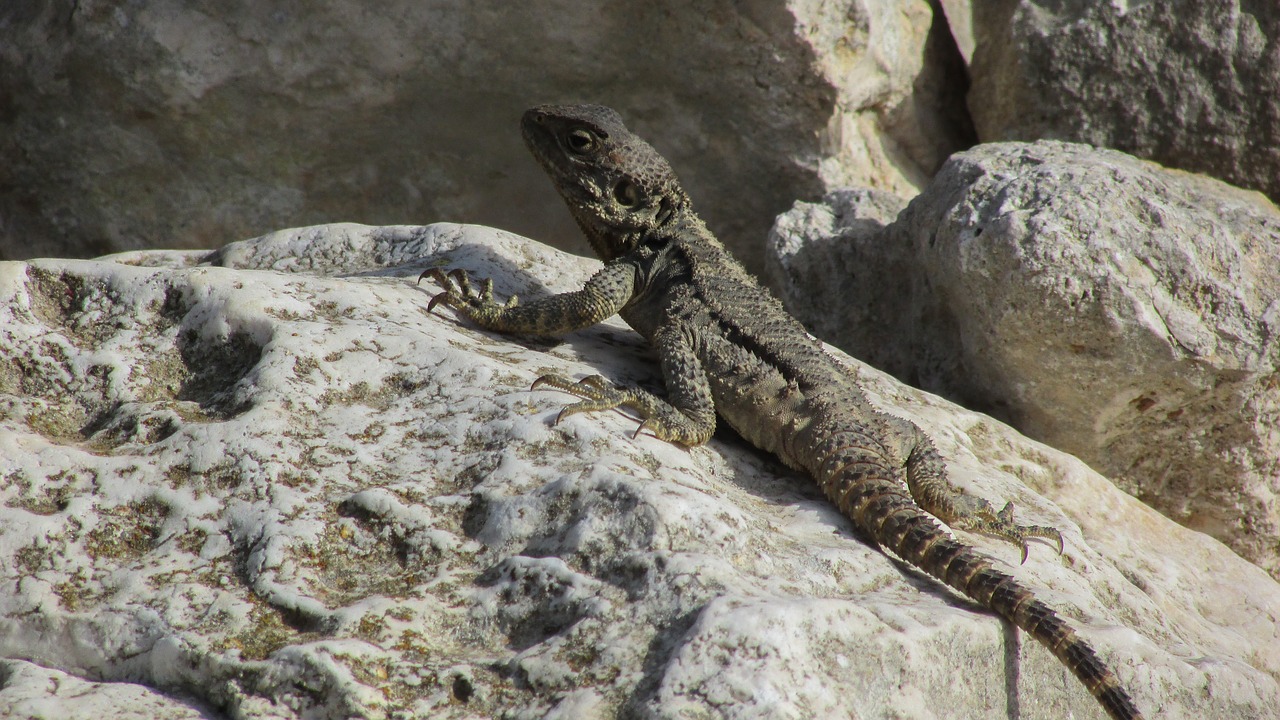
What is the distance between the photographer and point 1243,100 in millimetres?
6059

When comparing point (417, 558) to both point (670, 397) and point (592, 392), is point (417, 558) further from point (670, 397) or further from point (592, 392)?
point (670, 397)

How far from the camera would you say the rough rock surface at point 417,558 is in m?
2.57

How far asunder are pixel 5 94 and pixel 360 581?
5.54 metres

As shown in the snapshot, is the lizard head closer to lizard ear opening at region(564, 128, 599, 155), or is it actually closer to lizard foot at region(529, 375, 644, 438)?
lizard ear opening at region(564, 128, 599, 155)

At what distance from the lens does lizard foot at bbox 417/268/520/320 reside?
171 inches

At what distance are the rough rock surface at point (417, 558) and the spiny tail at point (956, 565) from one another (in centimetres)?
9

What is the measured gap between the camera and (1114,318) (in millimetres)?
4609

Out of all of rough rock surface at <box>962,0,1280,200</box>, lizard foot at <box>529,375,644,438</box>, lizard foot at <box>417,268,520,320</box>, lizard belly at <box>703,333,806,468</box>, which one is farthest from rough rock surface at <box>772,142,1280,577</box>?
lizard foot at <box>417,268,520,320</box>

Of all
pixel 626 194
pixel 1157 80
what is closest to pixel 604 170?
→ pixel 626 194

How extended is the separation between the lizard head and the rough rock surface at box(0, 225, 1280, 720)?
1082mm

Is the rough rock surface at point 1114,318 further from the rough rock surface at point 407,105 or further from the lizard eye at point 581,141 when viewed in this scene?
the lizard eye at point 581,141

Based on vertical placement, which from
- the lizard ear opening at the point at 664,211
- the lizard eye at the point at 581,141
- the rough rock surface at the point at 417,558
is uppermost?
the lizard eye at the point at 581,141

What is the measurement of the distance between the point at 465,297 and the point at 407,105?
2.73m

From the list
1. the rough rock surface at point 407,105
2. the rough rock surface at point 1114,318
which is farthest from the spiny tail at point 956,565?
the rough rock surface at point 407,105
